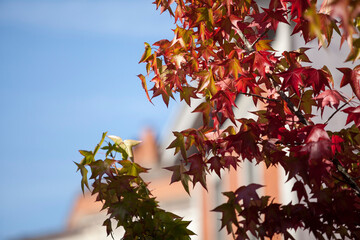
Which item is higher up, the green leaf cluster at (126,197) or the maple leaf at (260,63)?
the maple leaf at (260,63)

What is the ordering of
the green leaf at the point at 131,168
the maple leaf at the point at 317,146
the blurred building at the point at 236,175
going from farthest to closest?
the blurred building at the point at 236,175 → the green leaf at the point at 131,168 → the maple leaf at the point at 317,146

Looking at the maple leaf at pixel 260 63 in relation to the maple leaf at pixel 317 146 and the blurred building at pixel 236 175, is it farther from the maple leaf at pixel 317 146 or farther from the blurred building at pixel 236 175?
the blurred building at pixel 236 175

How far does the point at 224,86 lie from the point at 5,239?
27.0m

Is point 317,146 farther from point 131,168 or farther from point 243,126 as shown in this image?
point 131,168

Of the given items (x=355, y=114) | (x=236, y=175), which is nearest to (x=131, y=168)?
(x=355, y=114)

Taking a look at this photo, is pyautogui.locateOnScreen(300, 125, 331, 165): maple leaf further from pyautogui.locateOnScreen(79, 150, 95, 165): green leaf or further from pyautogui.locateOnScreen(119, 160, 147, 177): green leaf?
pyautogui.locateOnScreen(79, 150, 95, 165): green leaf

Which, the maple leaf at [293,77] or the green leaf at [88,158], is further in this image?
the green leaf at [88,158]

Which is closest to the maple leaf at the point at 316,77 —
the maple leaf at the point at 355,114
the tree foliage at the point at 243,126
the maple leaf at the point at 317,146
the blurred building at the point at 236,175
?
the tree foliage at the point at 243,126

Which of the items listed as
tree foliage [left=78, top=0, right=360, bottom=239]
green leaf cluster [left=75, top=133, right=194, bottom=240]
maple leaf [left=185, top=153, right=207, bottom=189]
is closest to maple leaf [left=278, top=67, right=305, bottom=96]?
tree foliage [left=78, top=0, right=360, bottom=239]

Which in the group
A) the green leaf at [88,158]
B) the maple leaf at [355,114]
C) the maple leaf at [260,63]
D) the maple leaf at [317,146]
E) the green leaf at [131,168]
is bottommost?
the maple leaf at [317,146]

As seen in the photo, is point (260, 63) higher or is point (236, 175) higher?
point (236, 175)

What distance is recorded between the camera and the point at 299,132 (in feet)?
10.6

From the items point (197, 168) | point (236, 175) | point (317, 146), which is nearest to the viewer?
point (317, 146)

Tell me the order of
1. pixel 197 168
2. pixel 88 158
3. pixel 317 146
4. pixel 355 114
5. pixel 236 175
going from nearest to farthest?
1. pixel 317 146
2. pixel 355 114
3. pixel 197 168
4. pixel 88 158
5. pixel 236 175
